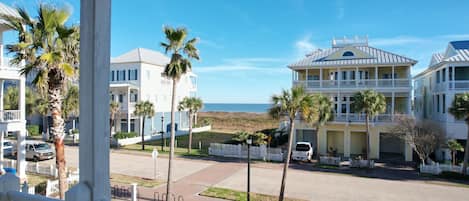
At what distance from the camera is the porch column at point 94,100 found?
64.5 inches

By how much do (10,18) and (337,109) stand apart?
23.2 meters

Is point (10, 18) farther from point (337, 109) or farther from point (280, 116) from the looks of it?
point (337, 109)

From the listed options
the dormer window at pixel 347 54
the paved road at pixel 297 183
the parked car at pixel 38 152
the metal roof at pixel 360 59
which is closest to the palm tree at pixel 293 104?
the paved road at pixel 297 183

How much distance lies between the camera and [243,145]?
961 inches

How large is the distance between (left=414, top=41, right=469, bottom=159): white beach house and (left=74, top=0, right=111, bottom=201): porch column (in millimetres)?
24864

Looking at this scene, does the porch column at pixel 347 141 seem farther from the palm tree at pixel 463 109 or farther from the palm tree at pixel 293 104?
the palm tree at pixel 293 104

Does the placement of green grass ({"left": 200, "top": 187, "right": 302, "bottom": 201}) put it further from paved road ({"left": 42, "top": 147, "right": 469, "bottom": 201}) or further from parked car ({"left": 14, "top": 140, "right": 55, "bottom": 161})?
parked car ({"left": 14, "top": 140, "right": 55, "bottom": 161})

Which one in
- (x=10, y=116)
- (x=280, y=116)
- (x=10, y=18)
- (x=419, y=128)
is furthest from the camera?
(x=419, y=128)

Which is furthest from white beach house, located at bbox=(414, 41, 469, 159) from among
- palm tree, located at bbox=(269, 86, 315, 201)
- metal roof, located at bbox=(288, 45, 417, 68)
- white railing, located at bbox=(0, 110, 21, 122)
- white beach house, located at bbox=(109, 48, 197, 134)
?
white railing, located at bbox=(0, 110, 21, 122)

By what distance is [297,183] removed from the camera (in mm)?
16375

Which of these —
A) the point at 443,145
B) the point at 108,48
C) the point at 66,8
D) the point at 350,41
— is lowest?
the point at 443,145

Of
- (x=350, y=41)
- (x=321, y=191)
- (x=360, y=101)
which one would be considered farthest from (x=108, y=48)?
(x=350, y=41)

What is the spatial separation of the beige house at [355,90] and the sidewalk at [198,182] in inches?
327

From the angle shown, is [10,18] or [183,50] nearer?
[10,18]
